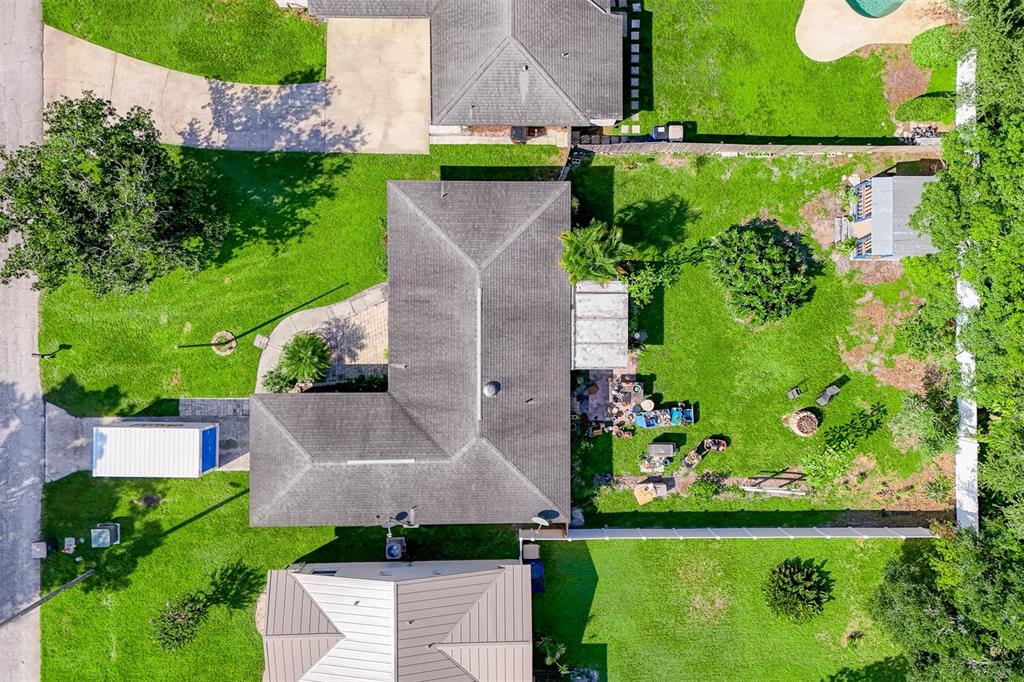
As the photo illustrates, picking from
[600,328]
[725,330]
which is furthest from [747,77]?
[600,328]

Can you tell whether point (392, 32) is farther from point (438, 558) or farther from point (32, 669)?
point (32, 669)

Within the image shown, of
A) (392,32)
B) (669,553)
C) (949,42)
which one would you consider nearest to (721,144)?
(949,42)

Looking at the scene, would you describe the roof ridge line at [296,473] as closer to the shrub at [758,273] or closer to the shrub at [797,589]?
the shrub at [758,273]

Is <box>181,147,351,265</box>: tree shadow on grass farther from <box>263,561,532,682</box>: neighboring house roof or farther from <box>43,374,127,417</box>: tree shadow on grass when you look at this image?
<box>263,561,532,682</box>: neighboring house roof

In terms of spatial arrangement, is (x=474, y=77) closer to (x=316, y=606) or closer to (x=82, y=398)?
(x=82, y=398)

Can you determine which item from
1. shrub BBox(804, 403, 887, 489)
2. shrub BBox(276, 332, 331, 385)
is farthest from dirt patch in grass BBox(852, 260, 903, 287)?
shrub BBox(276, 332, 331, 385)

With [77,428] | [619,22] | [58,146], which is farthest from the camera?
[77,428]
